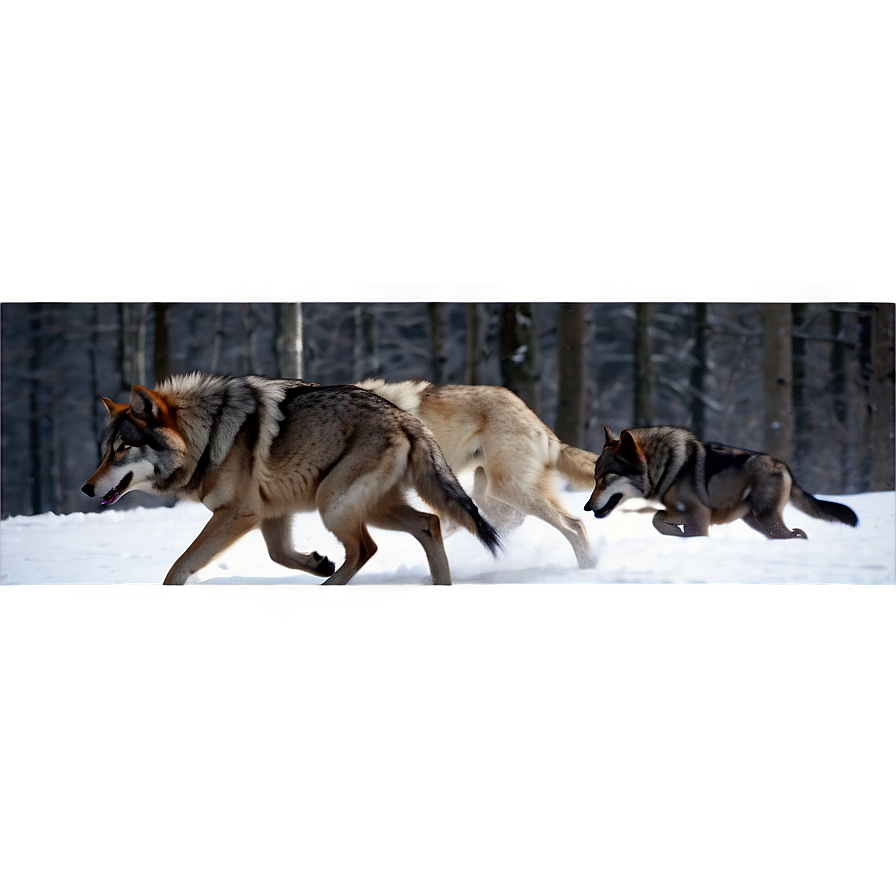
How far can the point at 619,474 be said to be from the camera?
4.96m

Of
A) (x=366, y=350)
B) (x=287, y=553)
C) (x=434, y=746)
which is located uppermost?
(x=366, y=350)

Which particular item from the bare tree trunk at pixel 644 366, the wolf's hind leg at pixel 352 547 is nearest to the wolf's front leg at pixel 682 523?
the bare tree trunk at pixel 644 366

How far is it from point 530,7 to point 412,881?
10.4 feet

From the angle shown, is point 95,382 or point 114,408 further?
point 95,382

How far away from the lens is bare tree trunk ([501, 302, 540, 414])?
194 inches

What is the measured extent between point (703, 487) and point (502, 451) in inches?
43.5

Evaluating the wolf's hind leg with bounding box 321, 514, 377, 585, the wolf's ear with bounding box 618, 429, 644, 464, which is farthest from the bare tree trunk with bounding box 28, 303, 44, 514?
the wolf's ear with bounding box 618, 429, 644, 464

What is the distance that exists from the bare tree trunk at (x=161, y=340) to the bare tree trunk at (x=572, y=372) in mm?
2086

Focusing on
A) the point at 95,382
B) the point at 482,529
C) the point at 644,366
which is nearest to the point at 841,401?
the point at 644,366

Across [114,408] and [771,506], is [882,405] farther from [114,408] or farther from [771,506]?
[114,408]

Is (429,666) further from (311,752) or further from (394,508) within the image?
(394,508)

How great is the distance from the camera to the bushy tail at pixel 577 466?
4973 mm

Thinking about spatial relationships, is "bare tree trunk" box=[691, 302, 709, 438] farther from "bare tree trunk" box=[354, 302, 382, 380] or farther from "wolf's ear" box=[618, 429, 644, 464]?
"bare tree trunk" box=[354, 302, 382, 380]

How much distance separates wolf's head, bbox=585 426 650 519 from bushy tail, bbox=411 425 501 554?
33.6 inches
